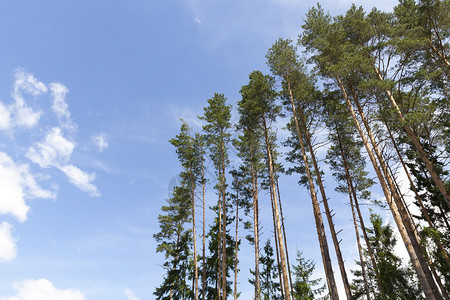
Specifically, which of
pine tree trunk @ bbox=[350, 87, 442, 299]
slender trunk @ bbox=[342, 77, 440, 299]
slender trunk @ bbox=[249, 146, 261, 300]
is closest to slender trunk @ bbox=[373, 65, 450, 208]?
A: slender trunk @ bbox=[342, 77, 440, 299]

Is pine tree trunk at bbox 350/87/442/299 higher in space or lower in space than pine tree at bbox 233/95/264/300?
lower

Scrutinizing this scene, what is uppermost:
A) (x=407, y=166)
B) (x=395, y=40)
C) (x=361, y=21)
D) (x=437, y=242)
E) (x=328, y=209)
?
(x=361, y=21)

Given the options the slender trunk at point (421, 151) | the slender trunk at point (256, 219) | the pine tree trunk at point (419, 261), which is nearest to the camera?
the pine tree trunk at point (419, 261)

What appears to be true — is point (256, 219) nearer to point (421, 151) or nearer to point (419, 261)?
point (419, 261)

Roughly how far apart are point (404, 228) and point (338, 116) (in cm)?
607

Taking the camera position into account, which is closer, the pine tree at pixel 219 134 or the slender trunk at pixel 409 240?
the slender trunk at pixel 409 240

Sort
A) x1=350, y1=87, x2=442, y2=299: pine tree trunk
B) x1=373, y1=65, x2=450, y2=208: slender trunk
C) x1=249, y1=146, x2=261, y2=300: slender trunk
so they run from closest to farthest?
x1=350, y1=87, x2=442, y2=299: pine tree trunk → x1=373, y1=65, x2=450, y2=208: slender trunk → x1=249, y1=146, x2=261, y2=300: slender trunk

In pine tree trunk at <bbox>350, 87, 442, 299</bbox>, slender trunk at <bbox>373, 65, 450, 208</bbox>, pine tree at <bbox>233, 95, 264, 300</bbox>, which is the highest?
pine tree at <bbox>233, 95, 264, 300</bbox>

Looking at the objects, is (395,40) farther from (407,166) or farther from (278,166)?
(278,166)

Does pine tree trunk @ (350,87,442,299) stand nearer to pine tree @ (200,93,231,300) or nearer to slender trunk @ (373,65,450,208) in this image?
slender trunk @ (373,65,450,208)

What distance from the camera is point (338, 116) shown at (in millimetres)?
12016

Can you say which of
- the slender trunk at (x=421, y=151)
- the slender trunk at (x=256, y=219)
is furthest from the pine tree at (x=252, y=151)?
the slender trunk at (x=421, y=151)

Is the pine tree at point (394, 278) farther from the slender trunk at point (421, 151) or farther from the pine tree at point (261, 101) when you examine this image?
the pine tree at point (261, 101)

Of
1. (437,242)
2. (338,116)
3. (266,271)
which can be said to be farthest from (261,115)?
(266,271)
